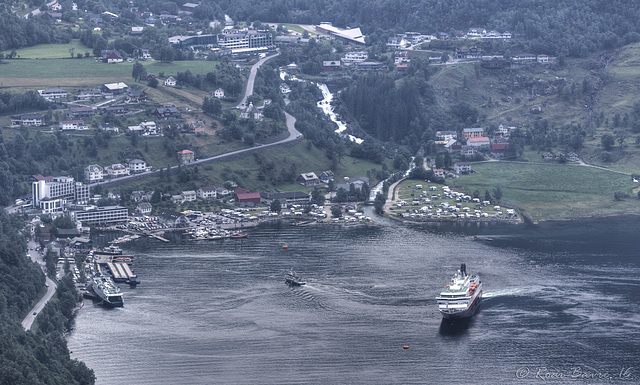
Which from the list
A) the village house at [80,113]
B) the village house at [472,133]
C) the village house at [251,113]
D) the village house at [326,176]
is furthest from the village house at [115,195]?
the village house at [472,133]

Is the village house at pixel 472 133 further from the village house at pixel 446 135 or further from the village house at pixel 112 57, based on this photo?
the village house at pixel 112 57

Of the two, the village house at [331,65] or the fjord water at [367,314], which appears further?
the village house at [331,65]

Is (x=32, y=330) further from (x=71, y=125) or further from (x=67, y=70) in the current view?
(x=67, y=70)

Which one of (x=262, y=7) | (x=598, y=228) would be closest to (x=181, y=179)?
(x=598, y=228)

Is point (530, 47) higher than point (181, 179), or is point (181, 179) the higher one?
point (530, 47)

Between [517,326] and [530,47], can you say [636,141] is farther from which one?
[517,326]
